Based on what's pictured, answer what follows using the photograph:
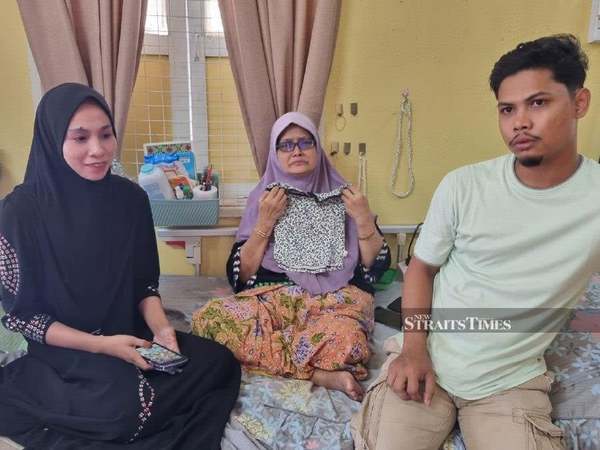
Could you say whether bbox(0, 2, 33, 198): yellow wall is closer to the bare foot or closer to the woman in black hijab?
the woman in black hijab

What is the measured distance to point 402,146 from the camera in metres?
2.04

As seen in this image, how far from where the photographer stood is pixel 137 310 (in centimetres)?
138

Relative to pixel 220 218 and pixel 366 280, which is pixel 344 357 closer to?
pixel 366 280

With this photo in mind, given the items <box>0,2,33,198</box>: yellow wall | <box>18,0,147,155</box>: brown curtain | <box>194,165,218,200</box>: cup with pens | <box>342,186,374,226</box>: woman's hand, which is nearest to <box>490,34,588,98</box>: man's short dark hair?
<box>342,186,374,226</box>: woman's hand

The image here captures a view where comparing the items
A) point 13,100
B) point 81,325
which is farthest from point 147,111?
point 81,325

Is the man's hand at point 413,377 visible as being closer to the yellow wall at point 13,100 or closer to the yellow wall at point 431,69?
the yellow wall at point 431,69

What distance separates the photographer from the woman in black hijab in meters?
1.09

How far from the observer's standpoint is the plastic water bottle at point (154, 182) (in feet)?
5.84

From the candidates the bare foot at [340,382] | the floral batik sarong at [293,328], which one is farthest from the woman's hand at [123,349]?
the bare foot at [340,382]

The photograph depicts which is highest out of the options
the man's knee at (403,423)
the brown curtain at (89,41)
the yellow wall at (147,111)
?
the brown curtain at (89,41)

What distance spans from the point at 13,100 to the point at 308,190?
129cm

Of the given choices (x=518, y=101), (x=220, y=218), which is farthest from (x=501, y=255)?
(x=220, y=218)

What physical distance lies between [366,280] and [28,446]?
1.11 meters

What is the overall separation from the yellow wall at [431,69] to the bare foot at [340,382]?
3.31 feet
